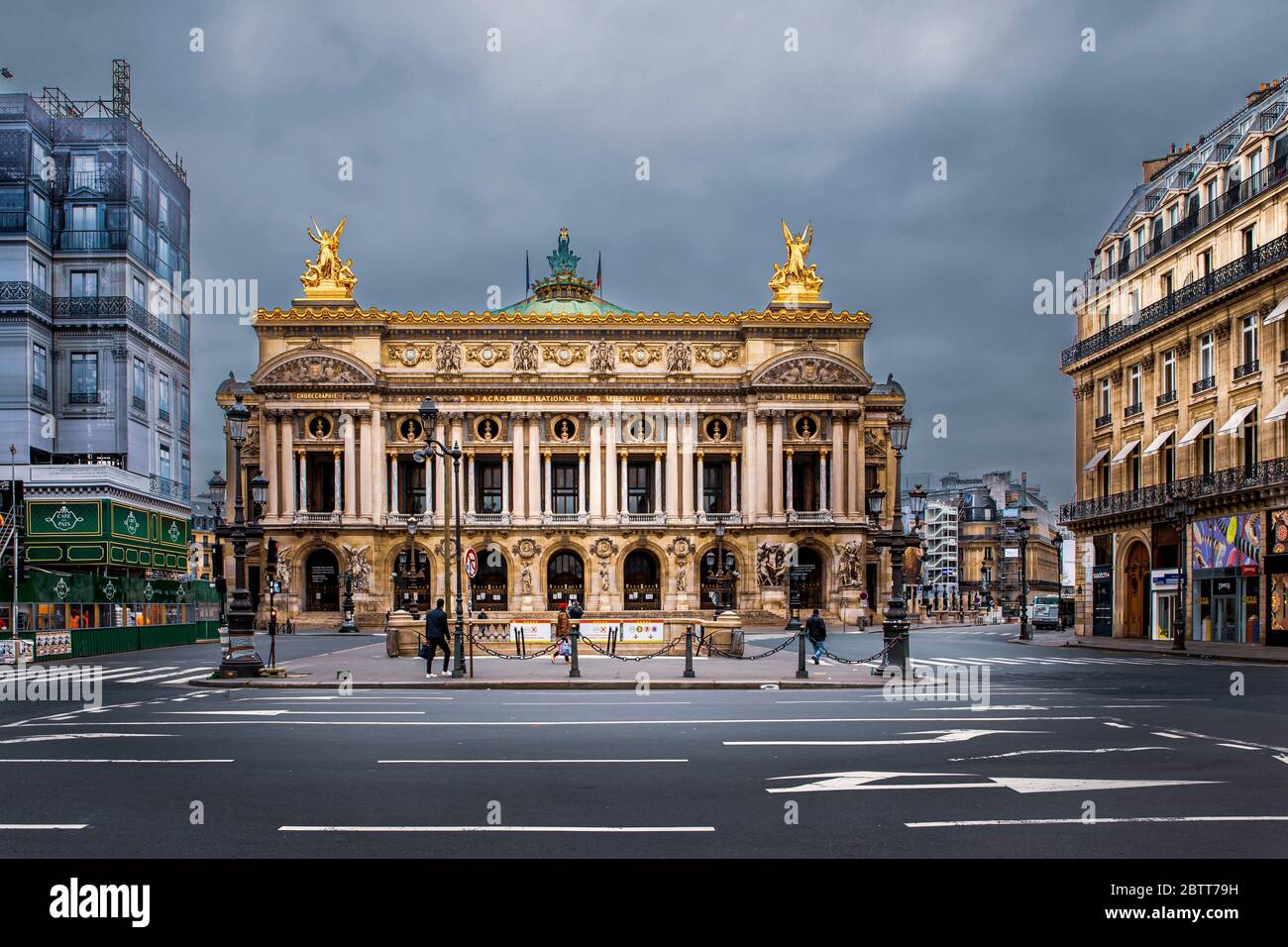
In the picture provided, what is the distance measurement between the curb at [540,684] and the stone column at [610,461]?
51.8 metres

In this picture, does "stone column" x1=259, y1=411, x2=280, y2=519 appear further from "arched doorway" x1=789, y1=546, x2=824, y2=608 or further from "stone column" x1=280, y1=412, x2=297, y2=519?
"arched doorway" x1=789, y1=546, x2=824, y2=608

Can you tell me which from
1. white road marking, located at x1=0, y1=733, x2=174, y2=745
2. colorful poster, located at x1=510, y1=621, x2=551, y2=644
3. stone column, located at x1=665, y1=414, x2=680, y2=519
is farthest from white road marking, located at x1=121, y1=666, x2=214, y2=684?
stone column, located at x1=665, y1=414, x2=680, y2=519

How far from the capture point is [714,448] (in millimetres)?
78250

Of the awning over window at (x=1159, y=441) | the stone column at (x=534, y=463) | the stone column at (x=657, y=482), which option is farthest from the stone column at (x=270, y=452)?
the awning over window at (x=1159, y=441)

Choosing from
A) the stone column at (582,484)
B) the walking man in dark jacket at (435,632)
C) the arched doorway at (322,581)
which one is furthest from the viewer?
the stone column at (582,484)

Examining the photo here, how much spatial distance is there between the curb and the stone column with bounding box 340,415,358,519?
Answer: 5069 cm

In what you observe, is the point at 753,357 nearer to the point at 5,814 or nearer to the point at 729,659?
the point at 729,659

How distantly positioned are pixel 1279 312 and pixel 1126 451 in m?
13.8

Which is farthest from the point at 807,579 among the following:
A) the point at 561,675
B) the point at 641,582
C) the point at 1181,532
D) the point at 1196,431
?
the point at 561,675

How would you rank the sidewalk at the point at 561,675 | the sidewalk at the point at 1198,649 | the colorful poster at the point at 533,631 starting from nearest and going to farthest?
1. the sidewalk at the point at 561,675
2. the sidewalk at the point at 1198,649
3. the colorful poster at the point at 533,631

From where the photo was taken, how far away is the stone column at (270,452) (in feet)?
246

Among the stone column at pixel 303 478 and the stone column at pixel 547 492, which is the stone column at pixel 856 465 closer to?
the stone column at pixel 547 492

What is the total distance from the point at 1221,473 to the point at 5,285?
182 feet

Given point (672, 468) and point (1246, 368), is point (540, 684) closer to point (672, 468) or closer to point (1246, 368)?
point (1246, 368)
